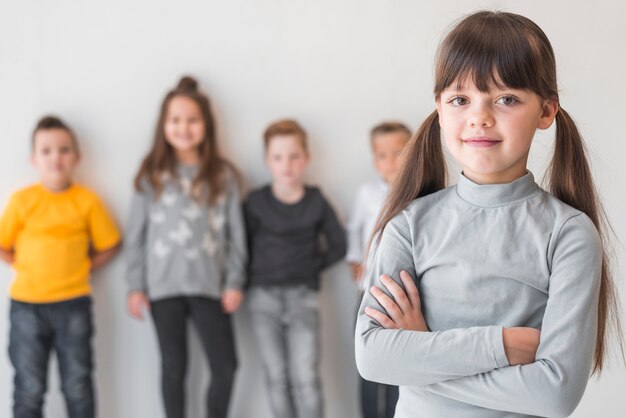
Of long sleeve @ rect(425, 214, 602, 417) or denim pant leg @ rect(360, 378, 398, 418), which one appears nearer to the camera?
long sleeve @ rect(425, 214, 602, 417)

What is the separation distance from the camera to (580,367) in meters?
1.30

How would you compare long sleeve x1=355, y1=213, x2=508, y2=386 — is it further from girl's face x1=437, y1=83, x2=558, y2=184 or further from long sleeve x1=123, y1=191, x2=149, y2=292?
long sleeve x1=123, y1=191, x2=149, y2=292

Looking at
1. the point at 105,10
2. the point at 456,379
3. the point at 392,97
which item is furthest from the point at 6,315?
the point at 456,379

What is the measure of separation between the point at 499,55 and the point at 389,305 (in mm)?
463

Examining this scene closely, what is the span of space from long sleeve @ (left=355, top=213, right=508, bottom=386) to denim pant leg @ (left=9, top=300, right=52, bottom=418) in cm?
196

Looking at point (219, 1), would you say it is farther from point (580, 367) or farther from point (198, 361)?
point (580, 367)

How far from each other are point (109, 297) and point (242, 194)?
2.27 ft

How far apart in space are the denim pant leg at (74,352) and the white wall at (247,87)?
219 millimetres

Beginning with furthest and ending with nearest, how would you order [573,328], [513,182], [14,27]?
[14,27]
[513,182]
[573,328]

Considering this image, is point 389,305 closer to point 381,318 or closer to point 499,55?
point 381,318

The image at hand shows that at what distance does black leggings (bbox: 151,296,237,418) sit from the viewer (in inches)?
124

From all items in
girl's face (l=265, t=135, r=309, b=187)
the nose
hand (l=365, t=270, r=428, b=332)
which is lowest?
hand (l=365, t=270, r=428, b=332)

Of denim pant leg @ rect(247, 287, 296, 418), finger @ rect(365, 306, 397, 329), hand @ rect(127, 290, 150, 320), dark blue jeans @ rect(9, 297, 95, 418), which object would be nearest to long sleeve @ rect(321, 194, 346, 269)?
denim pant leg @ rect(247, 287, 296, 418)

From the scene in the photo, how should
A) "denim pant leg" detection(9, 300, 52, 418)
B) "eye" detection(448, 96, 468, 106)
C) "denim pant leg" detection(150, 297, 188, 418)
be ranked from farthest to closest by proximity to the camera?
1. "denim pant leg" detection(150, 297, 188, 418)
2. "denim pant leg" detection(9, 300, 52, 418)
3. "eye" detection(448, 96, 468, 106)
